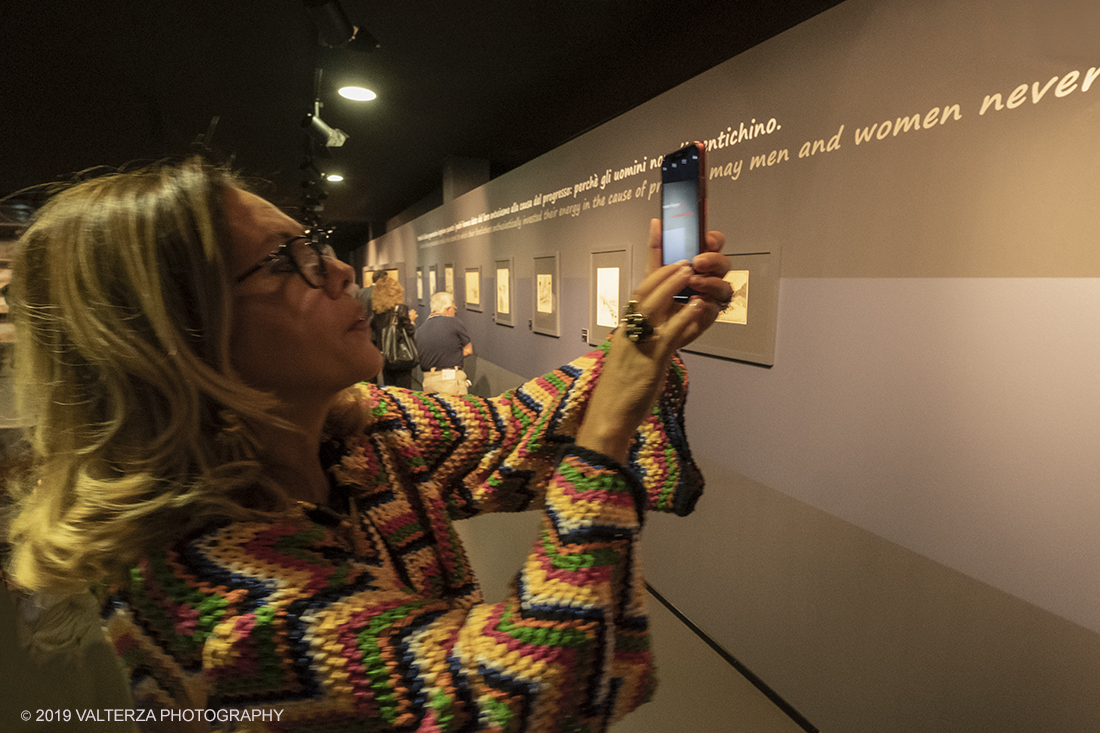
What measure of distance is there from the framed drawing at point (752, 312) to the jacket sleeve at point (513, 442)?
96 centimetres

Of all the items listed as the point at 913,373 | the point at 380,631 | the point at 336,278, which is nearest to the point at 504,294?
the point at 913,373

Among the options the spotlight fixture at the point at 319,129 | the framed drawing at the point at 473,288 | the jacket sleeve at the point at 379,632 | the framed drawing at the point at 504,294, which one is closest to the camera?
the jacket sleeve at the point at 379,632

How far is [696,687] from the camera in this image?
7.12 ft

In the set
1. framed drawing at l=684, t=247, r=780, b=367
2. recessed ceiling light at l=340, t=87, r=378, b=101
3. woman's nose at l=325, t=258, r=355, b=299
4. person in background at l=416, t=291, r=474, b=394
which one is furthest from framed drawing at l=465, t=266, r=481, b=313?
woman's nose at l=325, t=258, r=355, b=299

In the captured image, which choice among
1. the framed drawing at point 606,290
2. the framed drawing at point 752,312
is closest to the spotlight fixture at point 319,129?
the framed drawing at point 606,290

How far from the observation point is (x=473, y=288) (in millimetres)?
5375

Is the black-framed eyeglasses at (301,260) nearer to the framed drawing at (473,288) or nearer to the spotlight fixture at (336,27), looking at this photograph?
the spotlight fixture at (336,27)

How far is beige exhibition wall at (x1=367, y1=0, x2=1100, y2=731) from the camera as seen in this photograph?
1.21m

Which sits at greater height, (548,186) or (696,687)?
(548,186)

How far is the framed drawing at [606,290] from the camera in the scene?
2.67m

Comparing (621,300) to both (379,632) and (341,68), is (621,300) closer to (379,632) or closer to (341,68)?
(379,632)

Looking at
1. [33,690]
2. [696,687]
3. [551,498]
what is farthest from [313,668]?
[696,687]

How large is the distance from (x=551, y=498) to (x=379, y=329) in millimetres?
5100

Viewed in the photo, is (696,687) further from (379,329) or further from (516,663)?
(379,329)
